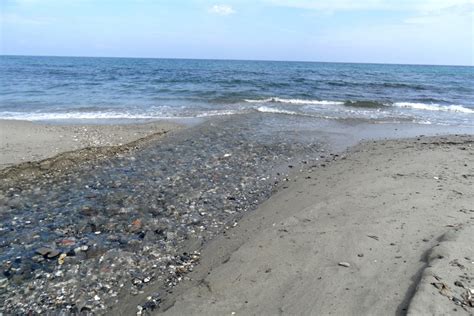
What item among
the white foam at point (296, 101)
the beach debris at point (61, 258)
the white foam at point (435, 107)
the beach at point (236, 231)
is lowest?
the beach debris at point (61, 258)

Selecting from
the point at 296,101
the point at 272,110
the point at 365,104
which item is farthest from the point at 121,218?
the point at 365,104

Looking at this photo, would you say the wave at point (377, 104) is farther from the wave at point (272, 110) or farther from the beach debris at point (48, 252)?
the beach debris at point (48, 252)

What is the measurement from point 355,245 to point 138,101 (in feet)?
58.7

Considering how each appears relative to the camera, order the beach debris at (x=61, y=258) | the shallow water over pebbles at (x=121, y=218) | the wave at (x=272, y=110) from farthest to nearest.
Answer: the wave at (x=272, y=110) → the beach debris at (x=61, y=258) → the shallow water over pebbles at (x=121, y=218)

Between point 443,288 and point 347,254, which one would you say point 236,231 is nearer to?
point 347,254

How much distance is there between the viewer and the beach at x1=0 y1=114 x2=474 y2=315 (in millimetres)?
3567

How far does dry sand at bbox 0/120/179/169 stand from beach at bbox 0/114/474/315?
0.22 meters

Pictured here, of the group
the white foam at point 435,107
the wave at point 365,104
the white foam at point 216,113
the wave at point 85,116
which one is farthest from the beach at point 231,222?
the white foam at point 435,107

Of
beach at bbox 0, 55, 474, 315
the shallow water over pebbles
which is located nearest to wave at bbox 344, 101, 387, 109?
beach at bbox 0, 55, 474, 315

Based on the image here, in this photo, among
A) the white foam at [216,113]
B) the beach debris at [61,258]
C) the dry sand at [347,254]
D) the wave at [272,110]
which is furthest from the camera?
the wave at [272,110]

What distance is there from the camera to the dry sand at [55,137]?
29.3 feet

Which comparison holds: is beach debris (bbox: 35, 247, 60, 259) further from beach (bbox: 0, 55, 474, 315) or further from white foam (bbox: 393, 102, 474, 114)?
white foam (bbox: 393, 102, 474, 114)

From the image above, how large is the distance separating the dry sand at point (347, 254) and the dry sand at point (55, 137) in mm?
6124

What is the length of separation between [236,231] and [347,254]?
1.87 metres
